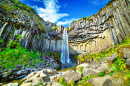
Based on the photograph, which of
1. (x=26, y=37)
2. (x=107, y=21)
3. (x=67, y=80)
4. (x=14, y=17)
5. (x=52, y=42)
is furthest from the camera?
(x=52, y=42)

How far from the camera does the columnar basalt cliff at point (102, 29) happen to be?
12344mm

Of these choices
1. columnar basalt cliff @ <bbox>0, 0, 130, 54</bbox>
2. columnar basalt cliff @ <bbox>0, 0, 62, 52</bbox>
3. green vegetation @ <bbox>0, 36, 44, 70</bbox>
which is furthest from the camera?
columnar basalt cliff @ <bbox>0, 0, 130, 54</bbox>

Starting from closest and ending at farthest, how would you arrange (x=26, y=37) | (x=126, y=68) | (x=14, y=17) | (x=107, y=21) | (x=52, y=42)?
(x=126, y=68)
(x=14, y=17)
(x=26, y=37)
(x=107, y=21)
(x=52, y=42)

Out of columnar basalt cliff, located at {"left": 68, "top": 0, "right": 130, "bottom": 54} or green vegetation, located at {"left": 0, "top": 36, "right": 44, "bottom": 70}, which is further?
columnar basalt cliff, located at {"left": 68, "top": 0, "right": 130, "bottom": 54}

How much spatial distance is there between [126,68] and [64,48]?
23.0 meters

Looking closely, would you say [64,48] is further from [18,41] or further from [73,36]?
[18,41]

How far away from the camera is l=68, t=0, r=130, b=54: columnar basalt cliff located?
12344 mm

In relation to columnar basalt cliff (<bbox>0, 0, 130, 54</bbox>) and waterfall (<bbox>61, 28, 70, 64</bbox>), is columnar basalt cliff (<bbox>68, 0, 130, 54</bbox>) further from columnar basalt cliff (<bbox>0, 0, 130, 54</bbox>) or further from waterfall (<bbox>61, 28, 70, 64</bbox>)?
waterfall (<bbox>61, 28, 70, 64</bbox>)

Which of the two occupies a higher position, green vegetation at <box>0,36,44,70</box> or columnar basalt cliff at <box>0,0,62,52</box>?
columnar basalt cliff at <box>0,0,62,52</box>

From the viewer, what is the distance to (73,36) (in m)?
25.2

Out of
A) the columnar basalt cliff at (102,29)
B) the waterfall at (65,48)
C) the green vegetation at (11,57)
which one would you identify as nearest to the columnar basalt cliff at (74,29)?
the columnar basalt cliff at (102,29)

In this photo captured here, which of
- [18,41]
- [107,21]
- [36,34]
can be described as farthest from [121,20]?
[18,41]

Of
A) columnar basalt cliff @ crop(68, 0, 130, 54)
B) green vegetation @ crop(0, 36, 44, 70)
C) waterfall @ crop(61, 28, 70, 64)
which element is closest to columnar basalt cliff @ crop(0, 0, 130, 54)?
columnar basalt cliff @ crop(68, 0, 130, 54)

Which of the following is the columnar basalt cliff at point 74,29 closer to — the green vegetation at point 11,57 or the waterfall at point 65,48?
the green vegetation at point 11,57
